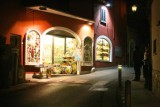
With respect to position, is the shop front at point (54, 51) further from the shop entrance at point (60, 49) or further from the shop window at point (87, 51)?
the shop window at point (87, 51)

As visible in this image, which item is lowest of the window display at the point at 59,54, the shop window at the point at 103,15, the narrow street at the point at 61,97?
the narrow street at the point at 61,97

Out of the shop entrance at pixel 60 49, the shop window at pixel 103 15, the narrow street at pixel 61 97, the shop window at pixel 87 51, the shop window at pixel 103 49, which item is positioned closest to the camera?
the narrow street at pixel 61 97

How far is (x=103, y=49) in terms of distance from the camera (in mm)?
30703

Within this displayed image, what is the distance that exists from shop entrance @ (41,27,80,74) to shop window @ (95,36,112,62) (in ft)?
12.4

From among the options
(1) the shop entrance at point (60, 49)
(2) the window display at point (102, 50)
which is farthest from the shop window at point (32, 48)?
(2) the window display at point (102, 50)

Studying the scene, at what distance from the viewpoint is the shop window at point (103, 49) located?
29747 millimetres

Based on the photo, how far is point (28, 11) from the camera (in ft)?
71.0

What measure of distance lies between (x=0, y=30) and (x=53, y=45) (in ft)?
20.9

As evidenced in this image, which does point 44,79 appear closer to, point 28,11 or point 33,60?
point 33,60

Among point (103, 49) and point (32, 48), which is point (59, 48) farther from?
point (103, 49)

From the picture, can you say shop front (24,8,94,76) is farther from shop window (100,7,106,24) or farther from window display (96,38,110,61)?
shop window (100,7,106,24)

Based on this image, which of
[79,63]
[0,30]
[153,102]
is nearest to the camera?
[153,102]

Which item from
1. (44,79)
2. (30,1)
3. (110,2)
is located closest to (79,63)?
(44,79)

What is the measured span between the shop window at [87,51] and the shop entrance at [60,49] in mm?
947
